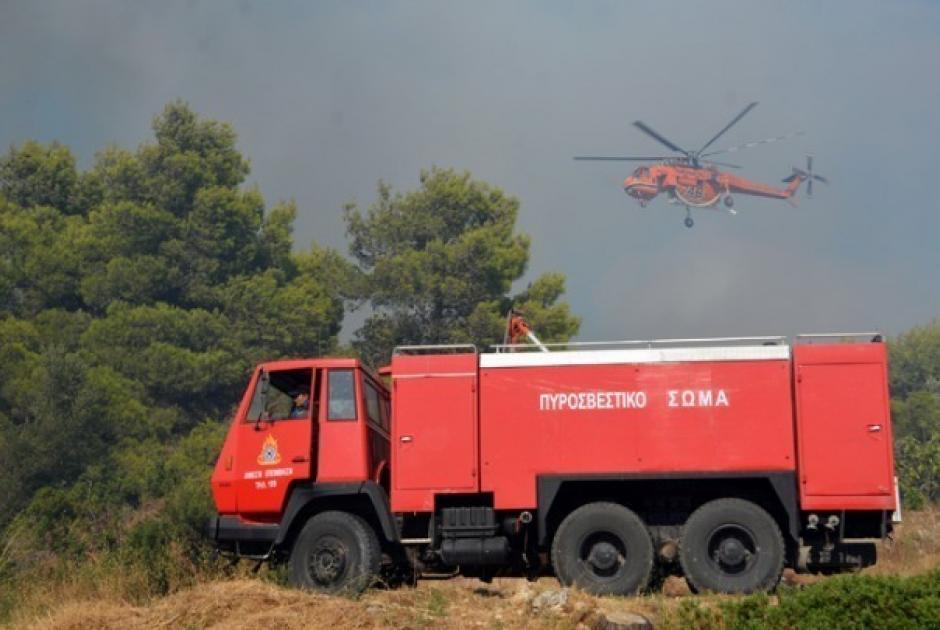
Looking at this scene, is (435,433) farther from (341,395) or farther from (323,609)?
(323,609)

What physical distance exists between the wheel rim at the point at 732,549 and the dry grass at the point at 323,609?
2.26ft

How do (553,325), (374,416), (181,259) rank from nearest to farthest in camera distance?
(374,416), (553,325), (181,259)

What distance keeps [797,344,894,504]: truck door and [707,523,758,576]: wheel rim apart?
895 mm

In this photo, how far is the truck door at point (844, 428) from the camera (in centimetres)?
1415

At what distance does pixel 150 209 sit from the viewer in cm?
4531

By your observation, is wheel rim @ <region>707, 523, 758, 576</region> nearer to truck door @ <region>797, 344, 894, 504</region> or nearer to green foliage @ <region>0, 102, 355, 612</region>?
truck door @ <region>797, 344, 894, 504</region>

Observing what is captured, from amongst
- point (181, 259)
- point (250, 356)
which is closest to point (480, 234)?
point (250, 356)

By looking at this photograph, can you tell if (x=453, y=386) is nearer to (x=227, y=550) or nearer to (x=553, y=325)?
(x=227, y=550)

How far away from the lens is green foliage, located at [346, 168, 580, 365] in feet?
132

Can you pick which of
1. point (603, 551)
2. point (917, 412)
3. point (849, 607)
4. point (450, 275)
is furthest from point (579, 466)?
point (917, 412)

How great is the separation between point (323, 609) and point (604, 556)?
12.7ft

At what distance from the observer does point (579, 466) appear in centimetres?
1465

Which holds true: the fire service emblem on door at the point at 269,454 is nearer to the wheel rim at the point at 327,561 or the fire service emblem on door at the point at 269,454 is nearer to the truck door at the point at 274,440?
the truck door at the point at 274,440

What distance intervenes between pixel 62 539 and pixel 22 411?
18836 millimetres
